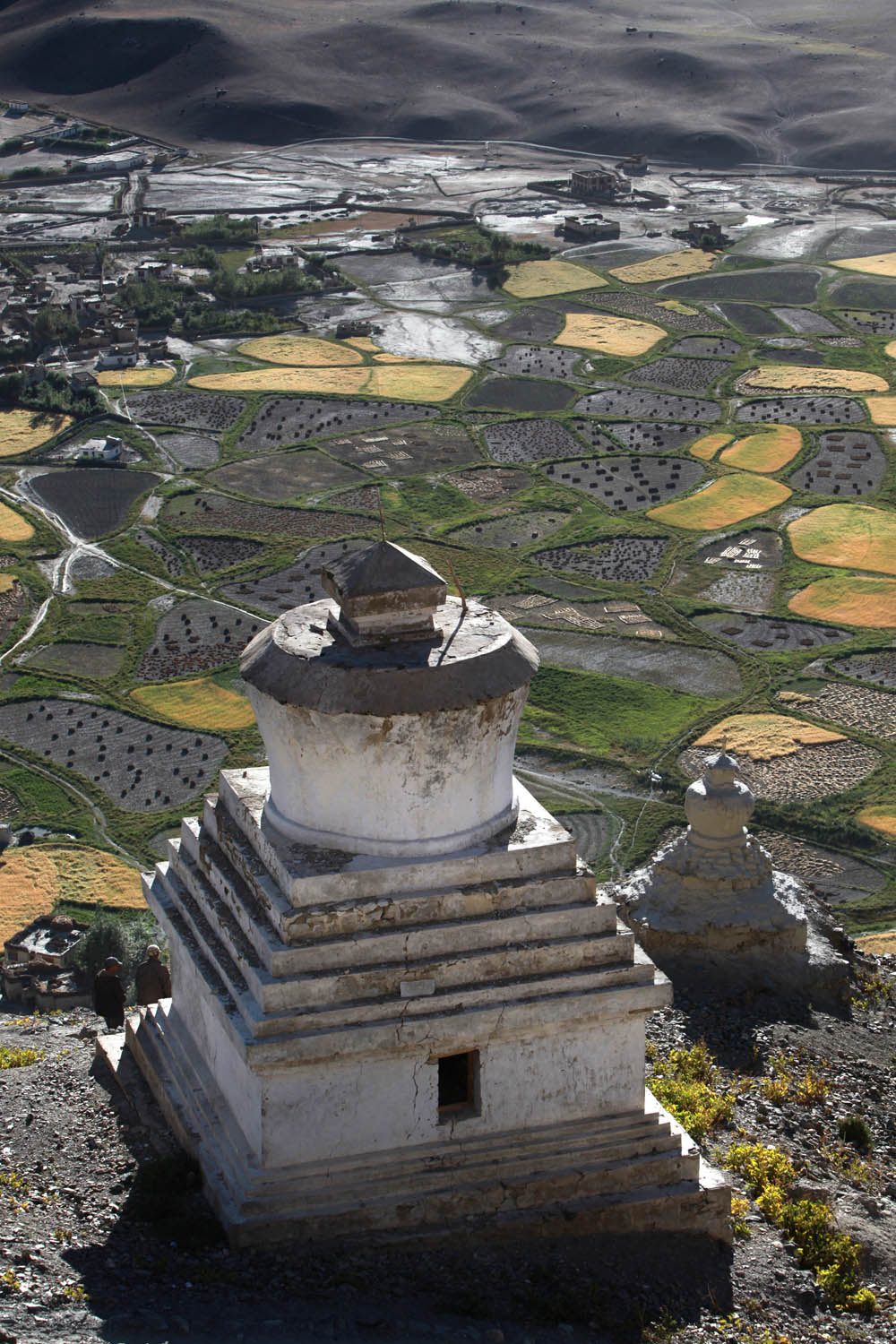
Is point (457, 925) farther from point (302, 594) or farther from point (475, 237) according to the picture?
point (475, 237)

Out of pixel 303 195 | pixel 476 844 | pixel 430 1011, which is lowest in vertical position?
pixel 303 195

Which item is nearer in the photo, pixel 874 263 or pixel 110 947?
pixel 110 947

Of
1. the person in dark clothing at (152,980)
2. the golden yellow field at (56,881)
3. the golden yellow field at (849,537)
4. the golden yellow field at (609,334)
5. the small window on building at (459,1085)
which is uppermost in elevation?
the small window on building at (459,1085)

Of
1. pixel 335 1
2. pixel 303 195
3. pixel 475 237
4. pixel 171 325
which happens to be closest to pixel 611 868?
pixel 171 325

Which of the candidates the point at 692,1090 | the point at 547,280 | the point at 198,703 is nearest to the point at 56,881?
the point at 198,703

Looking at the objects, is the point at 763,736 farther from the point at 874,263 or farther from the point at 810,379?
the point at 874,263

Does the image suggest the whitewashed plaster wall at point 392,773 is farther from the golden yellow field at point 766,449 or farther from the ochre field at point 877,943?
the golden yellow field at point 766,449

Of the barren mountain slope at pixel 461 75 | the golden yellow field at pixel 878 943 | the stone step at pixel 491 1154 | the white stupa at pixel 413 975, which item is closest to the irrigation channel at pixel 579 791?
the golden yellow field at pixel 878 943
